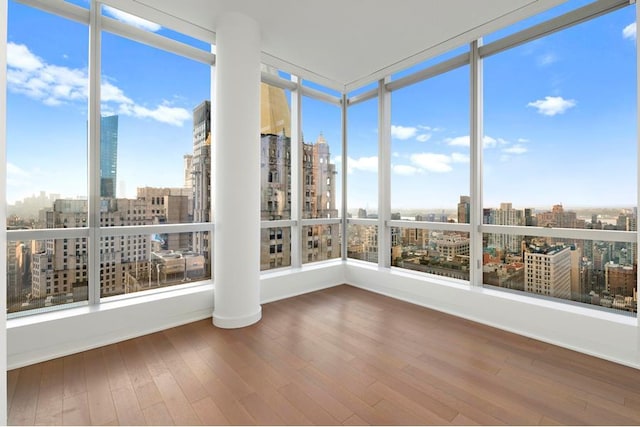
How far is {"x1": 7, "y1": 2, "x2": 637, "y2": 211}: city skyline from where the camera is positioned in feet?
9.17

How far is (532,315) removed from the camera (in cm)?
305

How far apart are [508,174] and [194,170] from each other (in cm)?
387

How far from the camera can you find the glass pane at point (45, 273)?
2.67 m

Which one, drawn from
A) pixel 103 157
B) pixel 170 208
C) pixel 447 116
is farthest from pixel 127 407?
pixel 447 116

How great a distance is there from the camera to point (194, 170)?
149 inches

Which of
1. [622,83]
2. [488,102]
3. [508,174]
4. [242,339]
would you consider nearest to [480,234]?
[508,174]

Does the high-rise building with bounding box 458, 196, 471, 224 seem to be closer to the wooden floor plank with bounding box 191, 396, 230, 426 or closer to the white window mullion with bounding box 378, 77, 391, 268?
the white window mullion with bounding box 378, 77, 391, 268

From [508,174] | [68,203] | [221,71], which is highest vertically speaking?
[221,71]

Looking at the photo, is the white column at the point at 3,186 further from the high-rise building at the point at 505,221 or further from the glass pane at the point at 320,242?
the high-rise building at the point at 505,221

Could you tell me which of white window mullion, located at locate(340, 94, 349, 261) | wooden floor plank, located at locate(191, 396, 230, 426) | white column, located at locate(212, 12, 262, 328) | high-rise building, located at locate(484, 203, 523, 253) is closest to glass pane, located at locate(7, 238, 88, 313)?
white column, located at locate(212, 12, 262, 328)

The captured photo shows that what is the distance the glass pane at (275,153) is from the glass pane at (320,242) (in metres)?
0.51

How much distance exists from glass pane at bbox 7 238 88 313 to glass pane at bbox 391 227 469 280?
13.2ft

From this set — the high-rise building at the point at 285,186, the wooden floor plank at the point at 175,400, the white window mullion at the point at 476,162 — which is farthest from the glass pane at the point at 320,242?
the wooden floor plank at the point at 175,400

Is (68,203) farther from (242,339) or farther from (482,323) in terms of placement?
(482,323)
